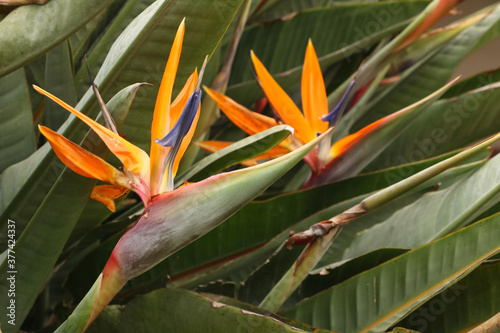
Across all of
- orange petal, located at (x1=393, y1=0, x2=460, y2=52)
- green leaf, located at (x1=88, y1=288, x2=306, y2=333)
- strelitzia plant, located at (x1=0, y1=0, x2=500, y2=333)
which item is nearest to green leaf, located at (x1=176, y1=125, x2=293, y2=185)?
strelitzia plant, located at (x1=0, y1=0, x2=500, y2=333)

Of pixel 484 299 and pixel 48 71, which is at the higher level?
pixel 48 71

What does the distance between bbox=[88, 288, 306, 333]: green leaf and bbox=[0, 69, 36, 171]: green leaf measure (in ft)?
0.47

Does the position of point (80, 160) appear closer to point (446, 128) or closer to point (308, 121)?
point (308, 121)

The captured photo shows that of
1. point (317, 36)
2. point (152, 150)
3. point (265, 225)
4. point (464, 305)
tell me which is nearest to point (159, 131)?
point (152, 150)

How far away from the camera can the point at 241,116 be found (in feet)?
1.85

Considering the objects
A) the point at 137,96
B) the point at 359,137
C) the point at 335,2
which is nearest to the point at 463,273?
the point at 359,137

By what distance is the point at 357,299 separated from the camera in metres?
0.51

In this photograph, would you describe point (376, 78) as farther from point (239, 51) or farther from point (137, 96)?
point (137, 96)

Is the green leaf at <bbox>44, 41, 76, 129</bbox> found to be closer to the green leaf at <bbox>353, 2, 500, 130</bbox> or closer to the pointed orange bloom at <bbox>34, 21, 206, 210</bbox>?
the pointed orange bloom at <bbox>34, 21, 206, 210</bbox>

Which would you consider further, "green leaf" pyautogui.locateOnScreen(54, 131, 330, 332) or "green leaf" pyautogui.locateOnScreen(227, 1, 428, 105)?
"green leaf" pyautogui.locateOnScreen(227, 1, 428, 105)

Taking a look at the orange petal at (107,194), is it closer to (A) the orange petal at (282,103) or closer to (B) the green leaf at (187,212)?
(B) the green leaf at (187,212)

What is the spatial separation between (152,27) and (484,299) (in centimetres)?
38

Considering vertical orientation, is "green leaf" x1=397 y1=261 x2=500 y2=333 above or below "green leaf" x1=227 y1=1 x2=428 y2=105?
below

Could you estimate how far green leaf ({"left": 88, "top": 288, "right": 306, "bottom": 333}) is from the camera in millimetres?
409
